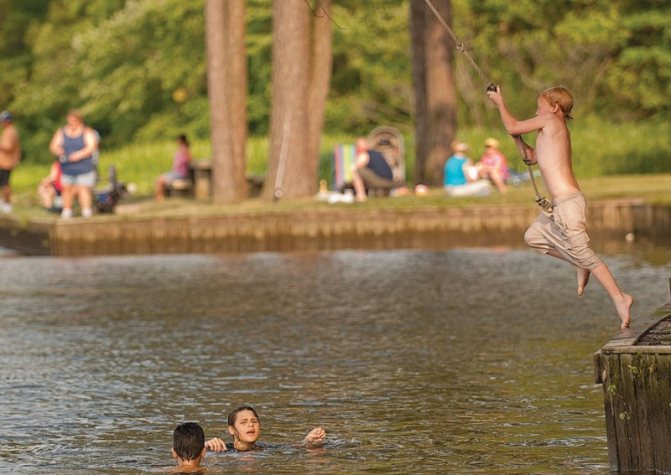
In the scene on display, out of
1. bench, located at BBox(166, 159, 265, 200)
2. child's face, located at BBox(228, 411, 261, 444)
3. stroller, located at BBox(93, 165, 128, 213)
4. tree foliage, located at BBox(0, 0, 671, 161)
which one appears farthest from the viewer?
tree foliage, located at BBox(0, 0, 671, 161)

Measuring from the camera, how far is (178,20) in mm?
52969

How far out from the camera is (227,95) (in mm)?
29766

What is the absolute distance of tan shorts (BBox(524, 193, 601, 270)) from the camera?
11.2m

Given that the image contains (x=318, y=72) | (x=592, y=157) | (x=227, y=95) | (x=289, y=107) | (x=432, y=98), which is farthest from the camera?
(x=592, y=157)

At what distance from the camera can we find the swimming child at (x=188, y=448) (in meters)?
10.4

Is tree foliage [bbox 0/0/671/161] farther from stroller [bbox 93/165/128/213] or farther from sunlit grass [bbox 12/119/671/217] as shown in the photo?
stroller [bbox 93/165/128/213]

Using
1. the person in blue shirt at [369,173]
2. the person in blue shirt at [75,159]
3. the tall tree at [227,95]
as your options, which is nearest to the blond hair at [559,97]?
the person in blue shirt at [75,159]

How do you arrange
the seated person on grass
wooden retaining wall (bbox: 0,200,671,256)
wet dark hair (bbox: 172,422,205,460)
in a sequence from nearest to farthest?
1. wet dark hair (bbox: 172,422,205,460)
2. wooden retaining wall (bbox: 0,200,671,256)
3. the seated person on grass

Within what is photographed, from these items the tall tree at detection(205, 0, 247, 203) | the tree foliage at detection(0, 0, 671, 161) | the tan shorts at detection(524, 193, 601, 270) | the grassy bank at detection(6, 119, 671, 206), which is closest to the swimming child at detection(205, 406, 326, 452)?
the tan shorts at detection(524, 193, 601, 270)

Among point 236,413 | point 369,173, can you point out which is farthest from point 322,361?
point 369,173

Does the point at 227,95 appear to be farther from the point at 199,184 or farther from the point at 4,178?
the point at 4,178

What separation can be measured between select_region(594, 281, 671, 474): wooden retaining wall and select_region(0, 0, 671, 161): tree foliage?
3678 centimetres

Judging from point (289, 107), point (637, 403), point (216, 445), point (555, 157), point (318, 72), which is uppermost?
point (318, 72)

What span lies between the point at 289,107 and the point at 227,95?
3.29 ft
